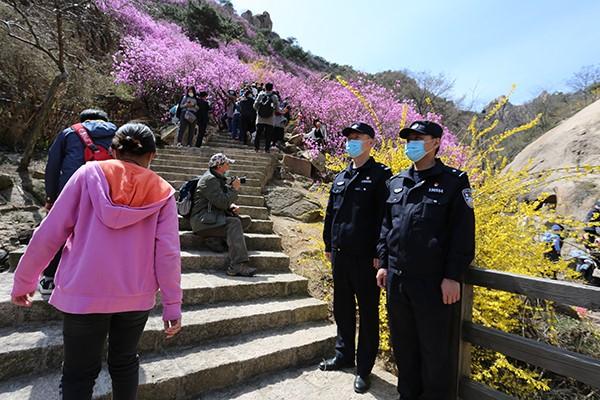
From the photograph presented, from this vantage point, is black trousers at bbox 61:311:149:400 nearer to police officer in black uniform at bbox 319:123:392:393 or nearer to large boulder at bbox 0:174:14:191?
police officer in black uniform at bbox 319:123:392:393

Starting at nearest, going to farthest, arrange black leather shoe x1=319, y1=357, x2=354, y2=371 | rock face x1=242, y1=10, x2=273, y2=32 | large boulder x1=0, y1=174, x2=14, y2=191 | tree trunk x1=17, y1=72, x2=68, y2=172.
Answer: black leather shoe x1=319, y1=357, x2=354, y2=371 < large boulder x1=0, y1=174, x2=14, y2=191 < tree trunk x1=17, y1=72, x2=68, y2=172 < rock face x1=242, y1=10, x2=273, y2=32

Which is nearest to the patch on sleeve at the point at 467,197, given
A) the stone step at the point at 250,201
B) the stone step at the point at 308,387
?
the stone step at the point at 308,387

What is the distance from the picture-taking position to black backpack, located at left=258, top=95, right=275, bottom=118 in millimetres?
8125

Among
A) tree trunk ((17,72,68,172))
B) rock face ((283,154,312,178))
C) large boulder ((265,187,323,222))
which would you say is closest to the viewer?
tree trunk ((17,72,68,172))

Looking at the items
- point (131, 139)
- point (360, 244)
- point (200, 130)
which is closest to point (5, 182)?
point (131, 139)

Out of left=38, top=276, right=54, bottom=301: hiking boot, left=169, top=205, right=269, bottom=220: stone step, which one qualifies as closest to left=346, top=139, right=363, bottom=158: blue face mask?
left=38, top=276, right=54, bottom=301: hiking boot

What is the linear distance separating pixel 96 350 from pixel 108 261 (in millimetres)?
444

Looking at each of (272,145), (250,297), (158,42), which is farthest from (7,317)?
(158,42)

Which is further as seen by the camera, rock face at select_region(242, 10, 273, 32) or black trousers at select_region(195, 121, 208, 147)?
rock face at select_region(242, 10, 273, 32)

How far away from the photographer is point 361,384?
2658mm

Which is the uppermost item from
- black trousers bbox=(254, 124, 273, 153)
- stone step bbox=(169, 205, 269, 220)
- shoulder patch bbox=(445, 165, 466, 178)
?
black trousers bbox=(254, 124, 273, 153)

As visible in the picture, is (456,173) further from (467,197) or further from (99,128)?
(99,128)

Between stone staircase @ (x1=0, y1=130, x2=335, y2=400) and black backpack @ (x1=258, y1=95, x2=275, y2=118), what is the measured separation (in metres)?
4.33

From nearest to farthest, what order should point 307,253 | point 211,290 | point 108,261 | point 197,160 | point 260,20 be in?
point 108,261, point 211,290, point 307,253, point 197,160, point 260,20
